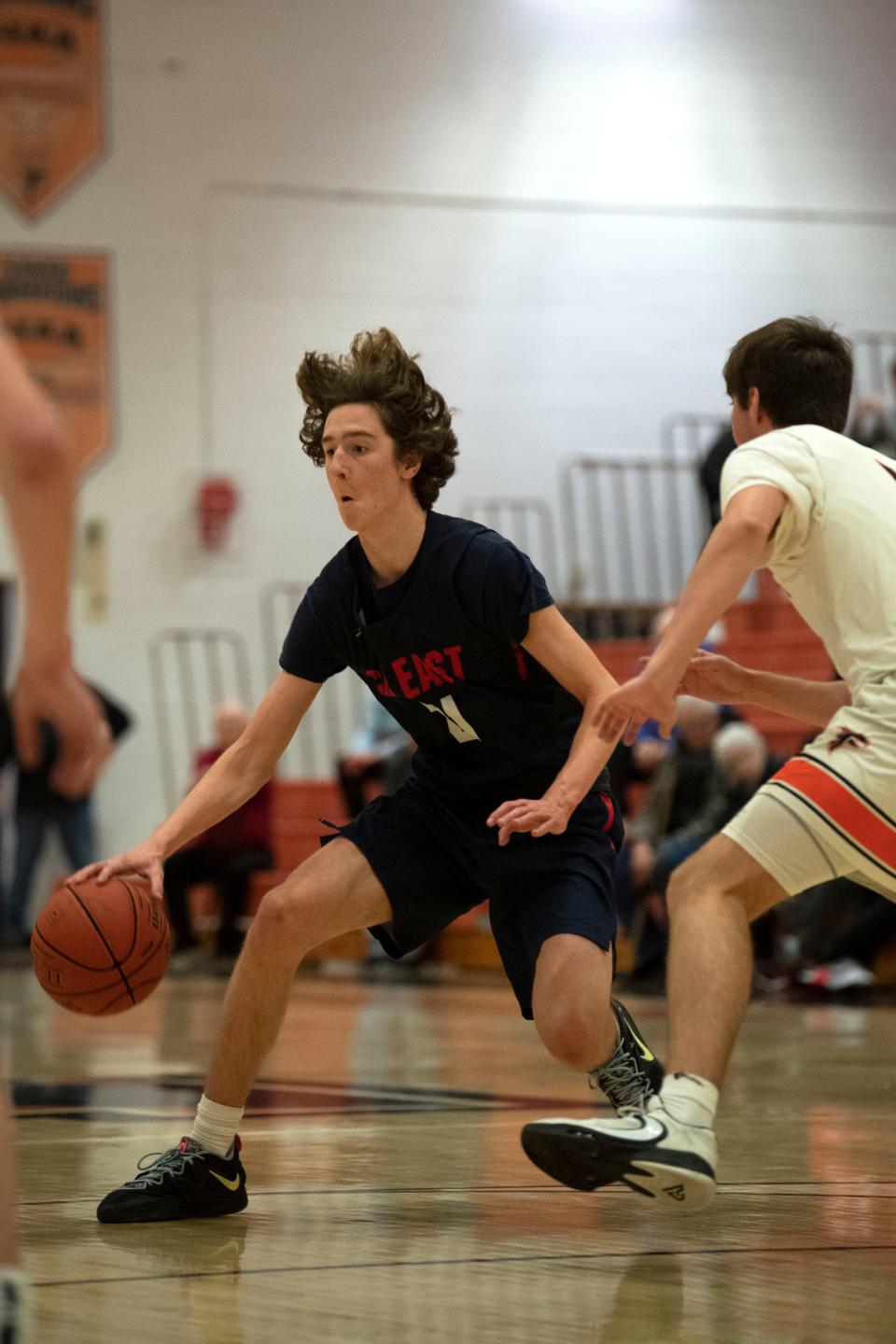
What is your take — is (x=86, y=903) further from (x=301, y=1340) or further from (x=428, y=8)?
(x=428, y=8)

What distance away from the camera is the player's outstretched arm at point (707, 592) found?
3.16m

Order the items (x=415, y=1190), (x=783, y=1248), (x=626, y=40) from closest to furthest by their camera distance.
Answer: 1. (x=783, y=1248)
2. (x=415, y=1190)
3. (x=626, y=40)

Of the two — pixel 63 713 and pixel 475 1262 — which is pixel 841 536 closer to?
pixel 475 1262

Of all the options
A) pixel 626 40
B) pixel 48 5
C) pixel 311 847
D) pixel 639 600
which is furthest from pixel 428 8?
pixel 311 847

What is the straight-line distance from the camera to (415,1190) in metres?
4.00

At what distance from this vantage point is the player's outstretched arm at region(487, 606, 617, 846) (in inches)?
138

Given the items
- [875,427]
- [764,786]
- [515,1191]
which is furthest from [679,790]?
[764,786]

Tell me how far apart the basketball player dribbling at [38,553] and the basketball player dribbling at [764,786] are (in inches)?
47.0

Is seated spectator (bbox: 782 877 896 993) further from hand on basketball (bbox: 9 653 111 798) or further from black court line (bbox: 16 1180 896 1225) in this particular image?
hand on basketball (bbox: 9 653 111 798)

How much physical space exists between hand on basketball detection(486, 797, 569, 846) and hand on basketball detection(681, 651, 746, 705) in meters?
0.44

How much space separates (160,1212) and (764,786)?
1389 millimetres

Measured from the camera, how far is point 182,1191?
366 cm

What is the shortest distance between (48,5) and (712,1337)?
14.7m

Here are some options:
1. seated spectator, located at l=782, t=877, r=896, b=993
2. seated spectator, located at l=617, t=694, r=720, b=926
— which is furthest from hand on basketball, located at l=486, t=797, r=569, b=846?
seated spectator, located at l=617, t=694, r=720, b=926
